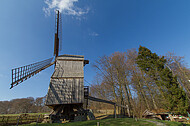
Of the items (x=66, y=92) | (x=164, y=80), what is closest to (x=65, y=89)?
(x=66, y=92)

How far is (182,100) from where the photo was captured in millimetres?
13641

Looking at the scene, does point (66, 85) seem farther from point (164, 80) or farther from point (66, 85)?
point (164, 80)

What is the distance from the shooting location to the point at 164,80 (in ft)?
52.3

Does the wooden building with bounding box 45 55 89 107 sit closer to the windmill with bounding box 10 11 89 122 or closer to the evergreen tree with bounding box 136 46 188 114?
the windmill with bounding box 10 11 89 122

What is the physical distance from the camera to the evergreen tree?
13.8 metres

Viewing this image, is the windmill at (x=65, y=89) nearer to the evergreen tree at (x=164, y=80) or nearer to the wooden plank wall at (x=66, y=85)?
the wooden plank wall at (x=66, y=85)

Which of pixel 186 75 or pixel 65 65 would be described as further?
pixel 186 75

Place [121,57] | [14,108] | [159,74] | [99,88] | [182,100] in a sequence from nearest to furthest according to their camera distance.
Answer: [182,100] < [159,74] < [121,57] < [99,88] < [14,108]

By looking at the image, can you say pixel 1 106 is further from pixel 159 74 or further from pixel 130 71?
pixel 159 74

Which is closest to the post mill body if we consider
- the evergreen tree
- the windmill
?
the windmill

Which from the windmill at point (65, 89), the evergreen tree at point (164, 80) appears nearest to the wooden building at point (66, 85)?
the windmill at point (65, 89)

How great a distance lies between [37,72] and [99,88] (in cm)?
1663

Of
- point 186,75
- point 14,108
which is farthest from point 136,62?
point 14,108

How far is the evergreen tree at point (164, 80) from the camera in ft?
45.1
